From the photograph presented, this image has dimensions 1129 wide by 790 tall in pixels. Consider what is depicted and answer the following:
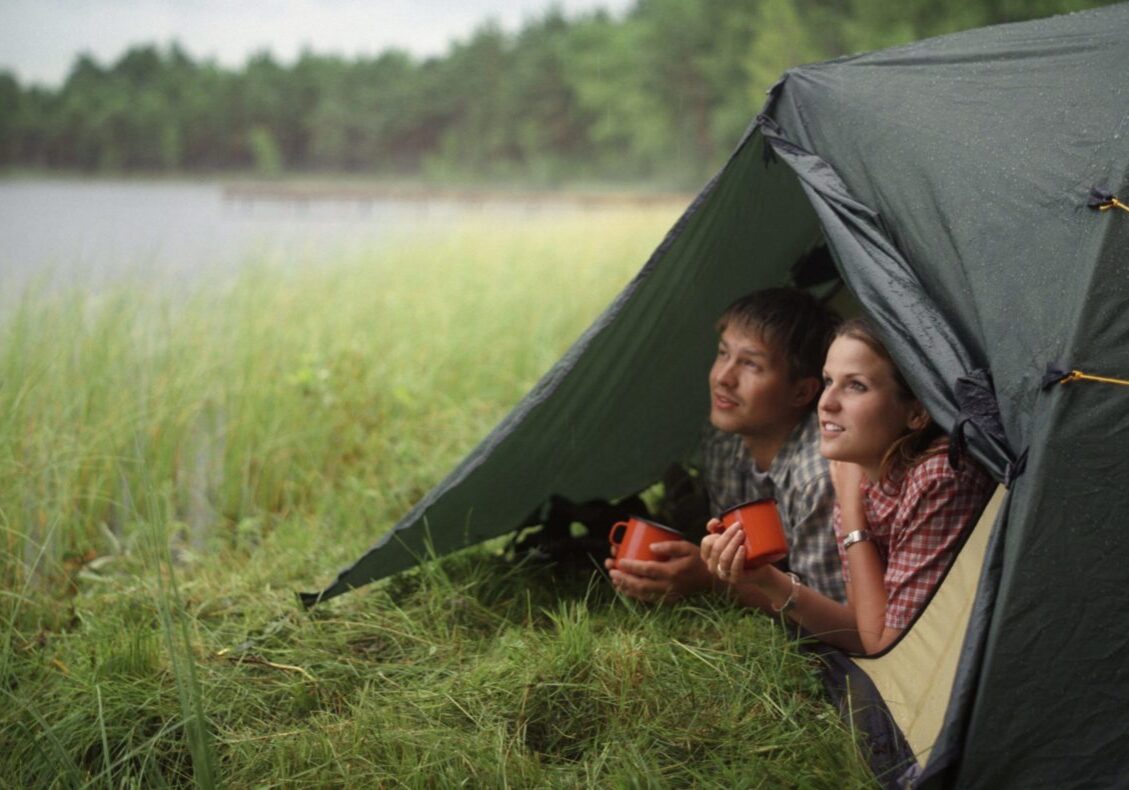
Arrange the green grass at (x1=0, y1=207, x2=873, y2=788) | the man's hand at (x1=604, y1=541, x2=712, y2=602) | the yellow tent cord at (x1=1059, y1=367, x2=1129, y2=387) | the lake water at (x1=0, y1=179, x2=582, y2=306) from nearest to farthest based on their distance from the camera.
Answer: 1. the yellow tent cord at (x1=1059, y1=367, x2=1129, y2=387)
2. the green grass at (x1=0, y1=207, x2=873, y2=788)
3. the man's hand at (x1=604, y1=541, x2=712, y2=602)
4. the lake water at (x1=0, y1=179, x2=582, y2=306)

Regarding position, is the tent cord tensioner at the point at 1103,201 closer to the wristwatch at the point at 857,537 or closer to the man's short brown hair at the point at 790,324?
the wristwatch at the point at 857,537

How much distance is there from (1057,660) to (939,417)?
0.48 m

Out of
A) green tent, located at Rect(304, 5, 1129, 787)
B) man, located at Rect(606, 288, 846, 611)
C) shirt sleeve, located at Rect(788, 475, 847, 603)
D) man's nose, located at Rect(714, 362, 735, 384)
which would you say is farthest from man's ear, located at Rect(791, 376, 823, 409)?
green tent, located at Rect(304, 5, 1129, 787)

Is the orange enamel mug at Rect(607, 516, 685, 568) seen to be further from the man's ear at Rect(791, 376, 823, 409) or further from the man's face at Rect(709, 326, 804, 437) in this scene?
the man's ear at Rect(791, 376, 823, 409)

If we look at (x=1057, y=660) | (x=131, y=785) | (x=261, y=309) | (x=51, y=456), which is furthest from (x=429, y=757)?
(x=261, y=309)

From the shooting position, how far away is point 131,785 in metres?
2.09

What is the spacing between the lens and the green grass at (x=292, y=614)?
214 centimetres

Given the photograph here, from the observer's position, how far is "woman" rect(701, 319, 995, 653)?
87.3 inches

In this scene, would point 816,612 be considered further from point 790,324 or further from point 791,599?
point 790,324

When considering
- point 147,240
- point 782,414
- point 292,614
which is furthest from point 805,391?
point 147,240

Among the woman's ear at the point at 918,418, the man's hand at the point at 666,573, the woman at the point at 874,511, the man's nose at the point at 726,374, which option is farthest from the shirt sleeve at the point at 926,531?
the man's nose at the point at 726,374

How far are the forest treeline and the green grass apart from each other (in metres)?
8.63

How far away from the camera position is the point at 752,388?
2844 mm

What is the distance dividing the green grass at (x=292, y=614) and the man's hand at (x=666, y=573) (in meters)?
0.06
